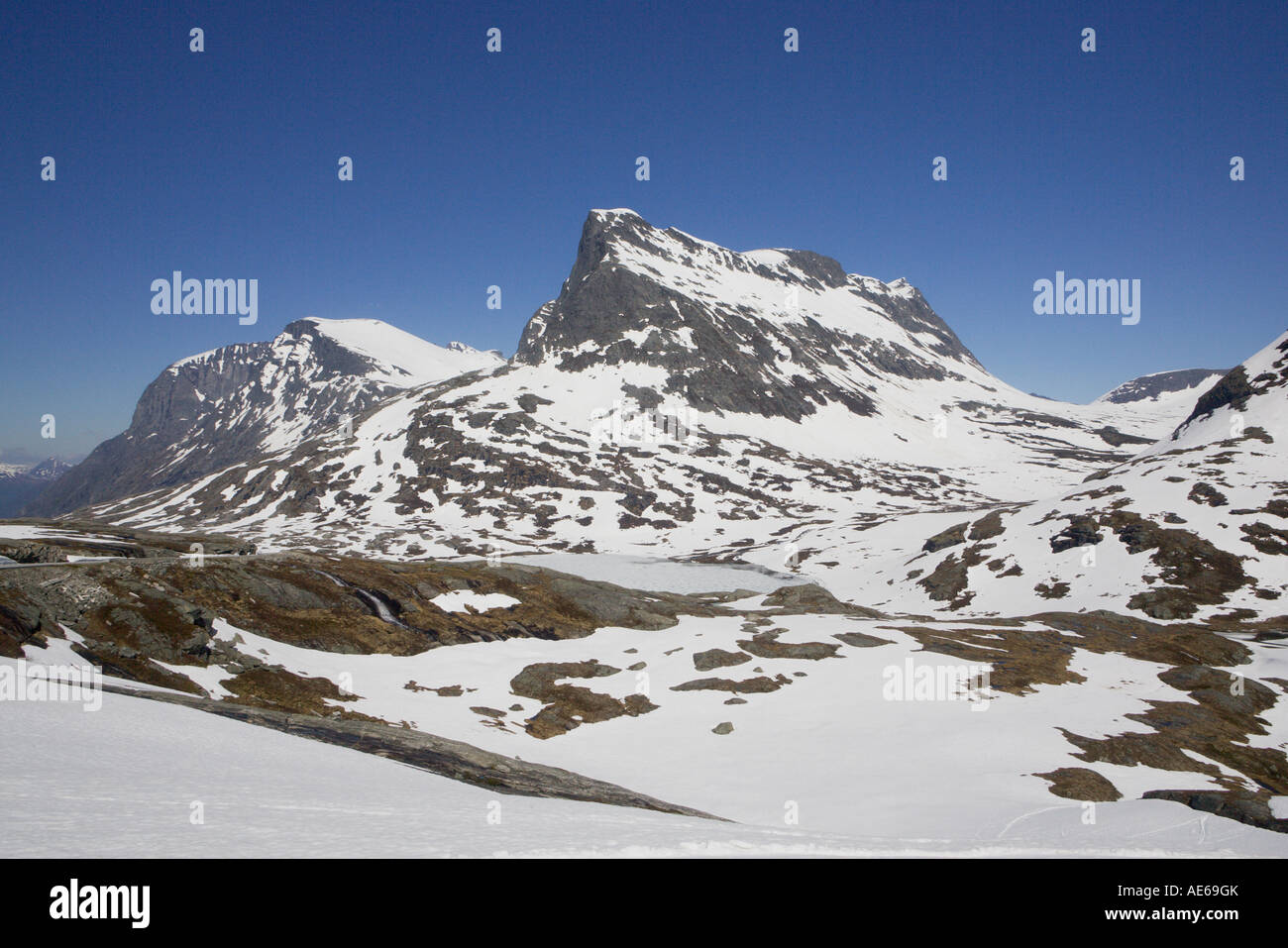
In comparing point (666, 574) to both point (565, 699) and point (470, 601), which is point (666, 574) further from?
point (565, 699)

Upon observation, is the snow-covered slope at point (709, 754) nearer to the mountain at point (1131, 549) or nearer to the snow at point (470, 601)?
the snow at point (470, 601)

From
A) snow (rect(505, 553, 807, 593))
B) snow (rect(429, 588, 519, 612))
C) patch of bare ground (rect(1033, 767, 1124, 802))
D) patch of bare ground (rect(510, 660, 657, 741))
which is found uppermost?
snow (rect(429, 588, 519, 612))

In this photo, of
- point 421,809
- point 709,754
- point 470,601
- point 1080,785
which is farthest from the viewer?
point 470,601

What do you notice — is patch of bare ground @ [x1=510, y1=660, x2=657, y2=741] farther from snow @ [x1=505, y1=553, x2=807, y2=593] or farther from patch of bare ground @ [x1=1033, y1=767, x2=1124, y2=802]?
snow @ [x1=505, y1=553, x2=807, y2=593]

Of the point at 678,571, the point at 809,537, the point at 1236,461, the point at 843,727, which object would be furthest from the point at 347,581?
the point at 1236,461

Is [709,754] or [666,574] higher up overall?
[666,574]

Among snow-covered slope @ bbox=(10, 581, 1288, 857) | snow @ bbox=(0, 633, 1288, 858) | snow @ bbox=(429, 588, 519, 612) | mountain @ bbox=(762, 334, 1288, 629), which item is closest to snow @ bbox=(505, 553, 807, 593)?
mountain @ bbox=(762, 334, 1288, 629)

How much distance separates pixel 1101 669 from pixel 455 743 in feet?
144

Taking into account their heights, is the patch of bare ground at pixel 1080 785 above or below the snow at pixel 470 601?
below

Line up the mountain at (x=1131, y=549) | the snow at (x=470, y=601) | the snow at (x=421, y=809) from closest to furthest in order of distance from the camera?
the snow at (x=421, y=809), the snow at (x=470, y=601), the mountain at (x=1131, y=549)

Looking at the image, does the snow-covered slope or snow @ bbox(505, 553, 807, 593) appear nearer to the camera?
the snow-covered slope

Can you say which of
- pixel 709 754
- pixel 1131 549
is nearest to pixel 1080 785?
pixel 709 754

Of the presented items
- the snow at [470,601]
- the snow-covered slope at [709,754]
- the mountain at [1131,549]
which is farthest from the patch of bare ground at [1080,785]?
the mountain at [1131,549]

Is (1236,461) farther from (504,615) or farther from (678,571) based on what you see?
(504,615)
